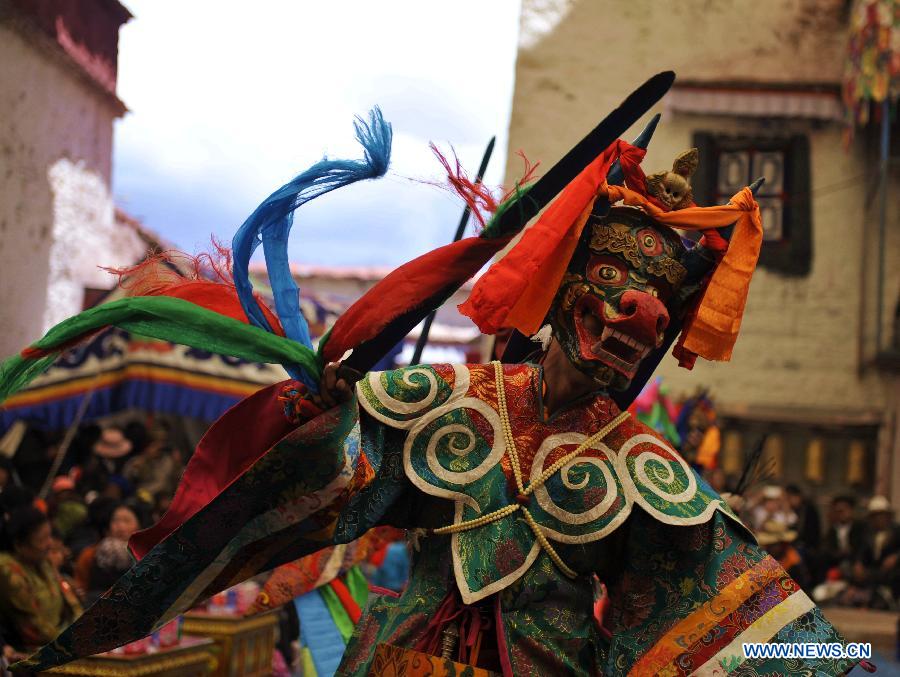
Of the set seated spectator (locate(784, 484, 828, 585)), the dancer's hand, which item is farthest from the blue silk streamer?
seated spectator (locate(784, 484, 828, 585))

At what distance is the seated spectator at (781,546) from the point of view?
8992 millimetres

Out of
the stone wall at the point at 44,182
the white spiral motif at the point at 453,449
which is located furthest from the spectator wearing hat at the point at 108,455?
the white spiral motif at the point at 453,449

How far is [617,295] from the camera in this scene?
3.22m

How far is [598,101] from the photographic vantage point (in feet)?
51.2

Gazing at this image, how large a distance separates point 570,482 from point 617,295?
49 cm

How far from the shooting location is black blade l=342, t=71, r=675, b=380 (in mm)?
2938

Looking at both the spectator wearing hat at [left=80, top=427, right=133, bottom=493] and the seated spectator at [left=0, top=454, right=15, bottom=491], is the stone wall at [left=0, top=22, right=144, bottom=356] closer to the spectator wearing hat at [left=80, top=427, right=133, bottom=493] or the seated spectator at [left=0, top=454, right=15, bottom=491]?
the seated spectator at [left=0, top=454, right=15, bottom=491]

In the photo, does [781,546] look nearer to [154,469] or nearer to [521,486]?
[154,469]

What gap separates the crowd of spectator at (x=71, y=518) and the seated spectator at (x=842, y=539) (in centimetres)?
607

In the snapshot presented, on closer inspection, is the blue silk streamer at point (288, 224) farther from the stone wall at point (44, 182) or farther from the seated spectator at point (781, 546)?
the seated spectator at point (781, 546)

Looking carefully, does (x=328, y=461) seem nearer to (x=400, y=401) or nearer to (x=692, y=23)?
(x=400, y=401)

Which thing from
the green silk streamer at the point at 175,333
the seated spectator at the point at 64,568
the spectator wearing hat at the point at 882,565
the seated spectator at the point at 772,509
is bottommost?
the spectator wearing hat at the point at 882,565

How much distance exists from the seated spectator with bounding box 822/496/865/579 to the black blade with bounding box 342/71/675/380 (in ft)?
31.7

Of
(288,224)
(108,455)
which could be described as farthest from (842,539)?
(288,224)
